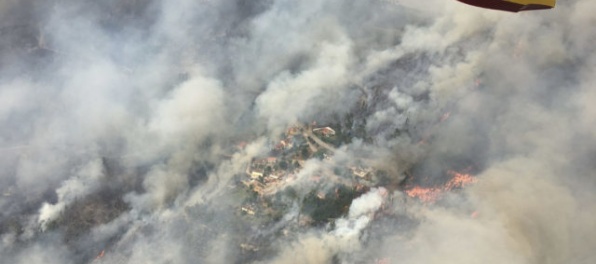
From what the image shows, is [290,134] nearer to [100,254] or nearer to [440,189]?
[440,189]

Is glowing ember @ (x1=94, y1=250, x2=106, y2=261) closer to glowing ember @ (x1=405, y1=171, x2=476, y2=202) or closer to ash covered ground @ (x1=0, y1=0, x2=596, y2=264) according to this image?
ash covered ground @ (x1=0, y1=0, x2=596, y2=264)

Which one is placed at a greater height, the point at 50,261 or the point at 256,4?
the point at 256,4

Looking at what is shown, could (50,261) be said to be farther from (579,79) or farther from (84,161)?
(579,79)

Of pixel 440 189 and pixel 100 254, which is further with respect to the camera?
pixel 100 254

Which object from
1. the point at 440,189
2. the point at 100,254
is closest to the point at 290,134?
the point at 440,189

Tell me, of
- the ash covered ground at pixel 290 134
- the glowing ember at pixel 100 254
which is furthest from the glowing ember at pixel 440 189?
the glowing ember at pixel 100 254

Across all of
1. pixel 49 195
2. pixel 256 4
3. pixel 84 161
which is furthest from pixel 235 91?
pixel 49 195

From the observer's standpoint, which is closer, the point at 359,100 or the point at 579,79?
the point at 579,79

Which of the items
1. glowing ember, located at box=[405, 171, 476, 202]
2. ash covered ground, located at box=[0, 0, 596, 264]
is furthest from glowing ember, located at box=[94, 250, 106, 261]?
glowing ember, located at box=[405, 171, 476, 202]
